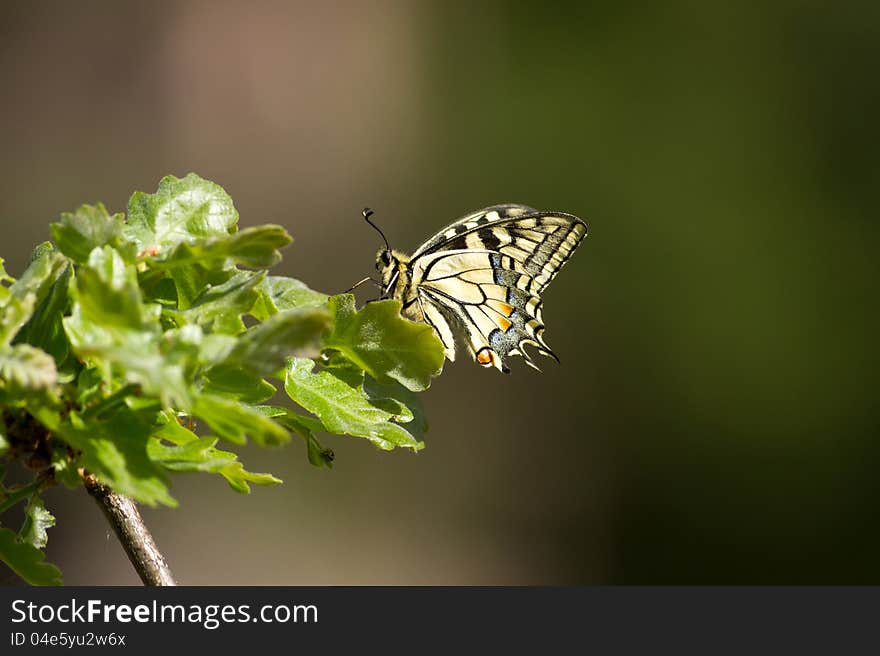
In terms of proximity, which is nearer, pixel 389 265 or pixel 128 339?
pixel 128 339

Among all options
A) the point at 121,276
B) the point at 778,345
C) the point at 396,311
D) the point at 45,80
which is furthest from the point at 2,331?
the point at 778,345

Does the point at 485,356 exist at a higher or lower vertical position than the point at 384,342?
higher

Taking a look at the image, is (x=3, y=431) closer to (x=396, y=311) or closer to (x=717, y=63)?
(x=396, y=311)

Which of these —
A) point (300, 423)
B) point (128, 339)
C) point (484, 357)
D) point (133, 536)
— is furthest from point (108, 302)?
point (484, 357)

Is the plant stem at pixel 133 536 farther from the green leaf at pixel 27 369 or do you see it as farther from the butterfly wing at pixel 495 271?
the butterfly wing at pixel 495 271

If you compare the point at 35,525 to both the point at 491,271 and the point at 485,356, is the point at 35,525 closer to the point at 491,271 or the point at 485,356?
the point at 485,356

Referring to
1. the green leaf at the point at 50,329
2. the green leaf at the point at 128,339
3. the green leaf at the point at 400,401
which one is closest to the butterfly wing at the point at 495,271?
the green leaf at the point at 400,401
